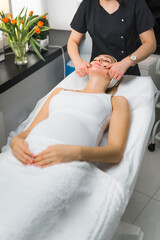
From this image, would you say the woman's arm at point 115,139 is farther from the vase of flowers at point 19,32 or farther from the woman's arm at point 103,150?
the vase of flowers at point 19,32

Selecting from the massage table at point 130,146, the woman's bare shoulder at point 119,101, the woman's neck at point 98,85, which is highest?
the woman's neck at point 98,85

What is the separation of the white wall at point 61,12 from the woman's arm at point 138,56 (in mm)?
1135

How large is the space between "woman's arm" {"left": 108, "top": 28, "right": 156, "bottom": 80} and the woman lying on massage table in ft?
0.19

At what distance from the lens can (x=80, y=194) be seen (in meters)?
1.26

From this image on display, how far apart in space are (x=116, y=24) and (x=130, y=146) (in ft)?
2.63

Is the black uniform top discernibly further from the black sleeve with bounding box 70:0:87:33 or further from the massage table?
the massage table

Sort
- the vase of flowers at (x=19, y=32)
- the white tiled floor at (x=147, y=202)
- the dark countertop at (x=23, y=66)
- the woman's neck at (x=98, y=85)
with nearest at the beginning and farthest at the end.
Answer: the woman's neck at (x=98, y=85) → the white tiled floor at (x=147, y=202) → the dark countertop at (x=23, y=66) → the vase of flowers at (x=19, y=32)

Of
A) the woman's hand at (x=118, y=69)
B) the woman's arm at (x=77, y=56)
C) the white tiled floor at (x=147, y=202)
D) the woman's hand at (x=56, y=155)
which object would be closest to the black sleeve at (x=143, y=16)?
the woman's hand at (x=118, y=69)

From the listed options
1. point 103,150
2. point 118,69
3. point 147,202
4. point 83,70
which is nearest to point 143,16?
point 118,69

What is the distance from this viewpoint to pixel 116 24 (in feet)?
6.39

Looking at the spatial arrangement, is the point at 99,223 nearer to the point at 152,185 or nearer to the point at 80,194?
the point at 80,194

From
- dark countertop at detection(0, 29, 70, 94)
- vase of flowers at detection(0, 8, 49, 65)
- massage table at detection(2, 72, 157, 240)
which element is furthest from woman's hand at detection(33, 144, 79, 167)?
vase of flowers at detection(0, 8, 49, 65)

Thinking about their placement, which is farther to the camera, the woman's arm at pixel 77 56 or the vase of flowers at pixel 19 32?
the vase of flowers at pixel 19 32

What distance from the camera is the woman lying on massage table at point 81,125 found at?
1325mm
